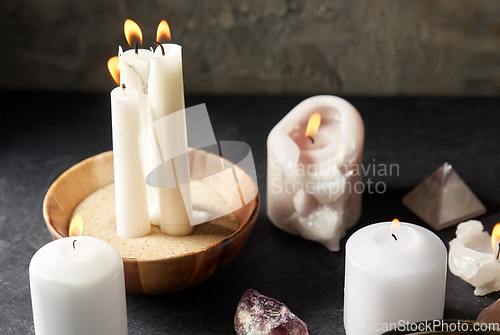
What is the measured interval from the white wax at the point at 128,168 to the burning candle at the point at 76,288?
129 mm

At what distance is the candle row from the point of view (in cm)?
61

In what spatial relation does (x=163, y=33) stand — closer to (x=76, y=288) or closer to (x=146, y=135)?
(x=146, y=135)

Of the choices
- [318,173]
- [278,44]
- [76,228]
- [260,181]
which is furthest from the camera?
[278,44]

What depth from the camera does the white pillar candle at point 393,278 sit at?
20.8 inches

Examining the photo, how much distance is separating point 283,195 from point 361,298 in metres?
0.25

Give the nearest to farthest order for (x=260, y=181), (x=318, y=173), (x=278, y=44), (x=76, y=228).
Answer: (x=76, y=228) → (x=318, y=173) → (x=260, y=181) → (x=278, y=44)

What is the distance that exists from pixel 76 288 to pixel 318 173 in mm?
376

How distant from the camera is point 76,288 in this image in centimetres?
49

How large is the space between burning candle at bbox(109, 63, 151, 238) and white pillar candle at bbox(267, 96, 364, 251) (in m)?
0.20

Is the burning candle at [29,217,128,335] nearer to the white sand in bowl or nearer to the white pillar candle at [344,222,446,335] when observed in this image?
the white sand in bowl

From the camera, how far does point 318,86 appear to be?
125 centimetres

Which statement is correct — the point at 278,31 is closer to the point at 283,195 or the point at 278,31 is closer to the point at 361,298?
the point at 283,195

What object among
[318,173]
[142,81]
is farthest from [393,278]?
[142,81]

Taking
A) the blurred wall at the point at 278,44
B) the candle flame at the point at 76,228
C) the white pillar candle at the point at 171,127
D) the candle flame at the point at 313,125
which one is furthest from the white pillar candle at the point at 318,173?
the blurred wall at the point at 278,44
